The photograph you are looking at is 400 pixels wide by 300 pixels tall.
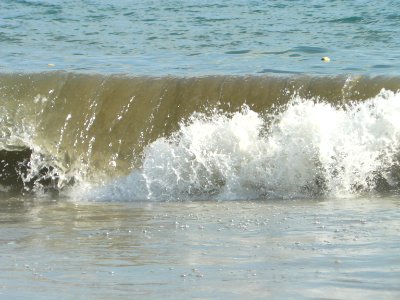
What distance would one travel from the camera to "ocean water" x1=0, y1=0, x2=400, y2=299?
14.9ft

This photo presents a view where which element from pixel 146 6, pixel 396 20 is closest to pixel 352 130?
pixel 396 20

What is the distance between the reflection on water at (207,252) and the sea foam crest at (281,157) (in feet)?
3.26

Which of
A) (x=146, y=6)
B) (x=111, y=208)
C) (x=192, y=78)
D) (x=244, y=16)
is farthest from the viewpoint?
(x=146, y=6)

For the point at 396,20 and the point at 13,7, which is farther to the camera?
the point at 13,7

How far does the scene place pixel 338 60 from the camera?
11820 mm

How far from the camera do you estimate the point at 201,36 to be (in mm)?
14195

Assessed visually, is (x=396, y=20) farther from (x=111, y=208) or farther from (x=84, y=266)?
(x=84, y=266)

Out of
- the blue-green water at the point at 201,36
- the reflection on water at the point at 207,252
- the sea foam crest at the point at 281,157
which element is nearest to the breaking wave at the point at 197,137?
the sea foam crest at the point at 281,157

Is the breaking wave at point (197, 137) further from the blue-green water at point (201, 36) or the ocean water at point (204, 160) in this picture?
the blue-green water at point (201, 36)

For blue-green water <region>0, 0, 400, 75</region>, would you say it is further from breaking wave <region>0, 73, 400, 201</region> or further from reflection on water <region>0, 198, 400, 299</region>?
reflection on water <region>0, 198, 400, 299</region>

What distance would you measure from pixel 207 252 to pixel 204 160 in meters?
3.48

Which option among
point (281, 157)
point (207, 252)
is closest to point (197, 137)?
point (281, 157)

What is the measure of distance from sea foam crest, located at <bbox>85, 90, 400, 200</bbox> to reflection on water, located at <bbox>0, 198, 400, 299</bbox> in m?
0.99

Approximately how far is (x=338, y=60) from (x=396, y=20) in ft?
9.87
